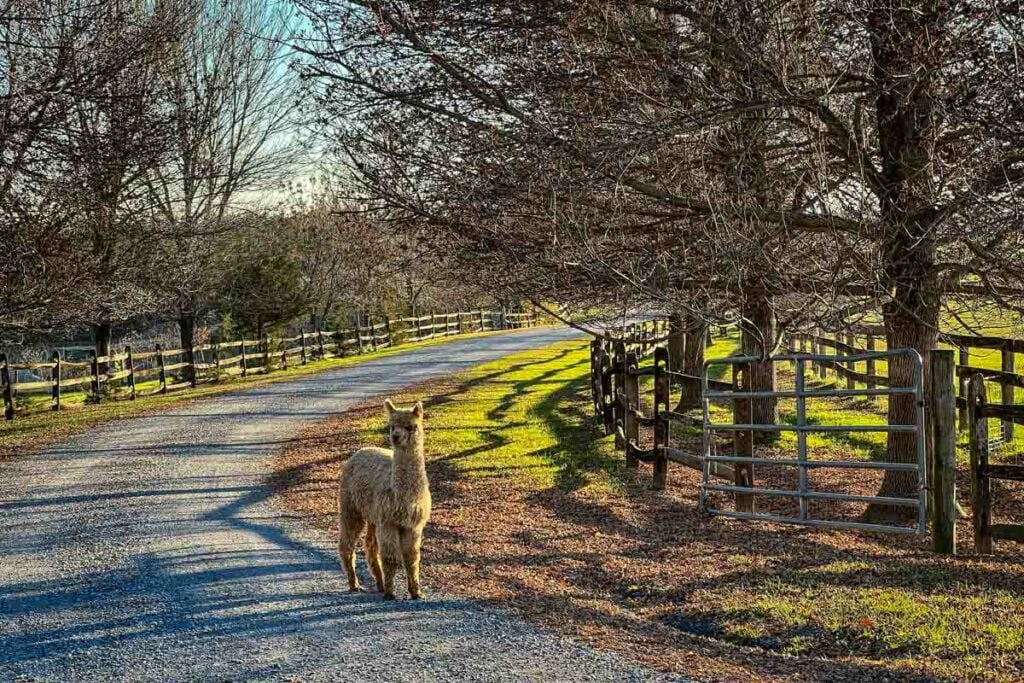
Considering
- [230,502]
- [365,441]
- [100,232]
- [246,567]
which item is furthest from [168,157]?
[246,567]

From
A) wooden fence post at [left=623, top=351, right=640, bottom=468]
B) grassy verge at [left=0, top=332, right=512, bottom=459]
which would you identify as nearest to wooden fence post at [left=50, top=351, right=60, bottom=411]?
grassy verge at [left=0, top=332, right=512, bottom=459]

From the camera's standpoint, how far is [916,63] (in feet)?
26.8

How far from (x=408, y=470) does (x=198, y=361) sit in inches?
1318

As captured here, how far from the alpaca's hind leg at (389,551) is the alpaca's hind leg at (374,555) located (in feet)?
0.59

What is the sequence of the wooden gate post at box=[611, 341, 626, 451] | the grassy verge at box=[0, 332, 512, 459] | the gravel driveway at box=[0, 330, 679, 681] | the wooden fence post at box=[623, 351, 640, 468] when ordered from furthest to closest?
the grassy verge at box=[0, 332, 512, 459]
the wooden gate post at box=[611, 341, 626, 451]
the wooden fence post at box=[623, 351, 640, 468]
the gravel driveway at box=[0, 330, 679, 681]

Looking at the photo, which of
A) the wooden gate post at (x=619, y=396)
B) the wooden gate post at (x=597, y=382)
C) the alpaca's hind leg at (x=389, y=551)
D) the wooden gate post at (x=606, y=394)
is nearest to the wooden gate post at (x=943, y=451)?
the alpaca's hind leg at (x=389, y=551)

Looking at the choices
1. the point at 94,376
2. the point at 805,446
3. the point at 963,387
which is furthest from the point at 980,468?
the point at 94,376

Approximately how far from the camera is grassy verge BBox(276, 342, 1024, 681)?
605 centimetres

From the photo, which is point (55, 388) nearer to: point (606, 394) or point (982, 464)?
point (606, 394)

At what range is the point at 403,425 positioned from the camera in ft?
23.7

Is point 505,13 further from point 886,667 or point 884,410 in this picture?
point 884,410

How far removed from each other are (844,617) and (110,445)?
13555 mm

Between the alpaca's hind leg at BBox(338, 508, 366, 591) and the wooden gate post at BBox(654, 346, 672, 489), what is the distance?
561 cm

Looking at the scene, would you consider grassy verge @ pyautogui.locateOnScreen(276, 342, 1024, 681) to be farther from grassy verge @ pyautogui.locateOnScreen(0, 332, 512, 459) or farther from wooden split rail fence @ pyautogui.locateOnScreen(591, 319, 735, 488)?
grassy verge @ pyautogui.locateOnScreen(0, 332, 512, 459)
